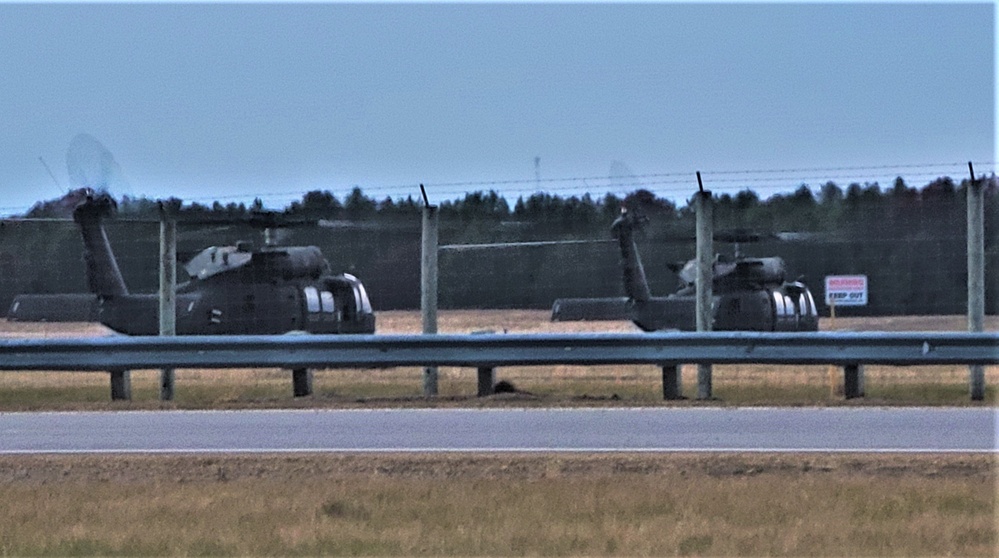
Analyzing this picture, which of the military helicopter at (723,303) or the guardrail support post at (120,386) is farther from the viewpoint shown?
the military helicopter at (723,303)

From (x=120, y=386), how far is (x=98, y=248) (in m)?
5.98

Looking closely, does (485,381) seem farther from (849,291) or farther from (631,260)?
(631,260)

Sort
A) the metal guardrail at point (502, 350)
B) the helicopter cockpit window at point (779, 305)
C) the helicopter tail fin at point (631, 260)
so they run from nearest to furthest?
the metal guardrail at point (502, 350) < the helicopter tail fin at point (631, 260) < the helicopter cockpit window at point (779, 305)

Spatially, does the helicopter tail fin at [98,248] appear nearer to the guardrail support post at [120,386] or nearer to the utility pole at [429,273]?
the guardrail support post at [120,386]

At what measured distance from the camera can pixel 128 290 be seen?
22.7m

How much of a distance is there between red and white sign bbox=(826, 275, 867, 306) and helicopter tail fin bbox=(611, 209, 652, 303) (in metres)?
3.01

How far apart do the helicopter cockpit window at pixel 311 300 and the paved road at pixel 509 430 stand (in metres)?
7.35

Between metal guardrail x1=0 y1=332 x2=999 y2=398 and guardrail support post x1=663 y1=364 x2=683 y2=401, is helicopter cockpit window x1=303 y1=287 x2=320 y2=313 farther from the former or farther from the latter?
guardrail support post x1=663 y1=364 x2=683 y2=401

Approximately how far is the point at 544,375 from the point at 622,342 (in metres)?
5.75

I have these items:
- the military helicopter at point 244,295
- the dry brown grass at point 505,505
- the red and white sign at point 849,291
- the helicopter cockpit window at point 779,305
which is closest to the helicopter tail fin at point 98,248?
the military helicopter at point 244,295

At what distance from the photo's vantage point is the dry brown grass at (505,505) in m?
6.86

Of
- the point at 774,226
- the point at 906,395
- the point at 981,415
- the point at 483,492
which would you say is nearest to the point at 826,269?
the point at 774,226

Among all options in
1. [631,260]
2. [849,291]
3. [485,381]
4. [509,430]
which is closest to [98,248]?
[631,260]

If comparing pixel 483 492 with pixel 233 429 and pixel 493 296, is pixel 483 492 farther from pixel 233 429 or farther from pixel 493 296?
pixel 493 296
